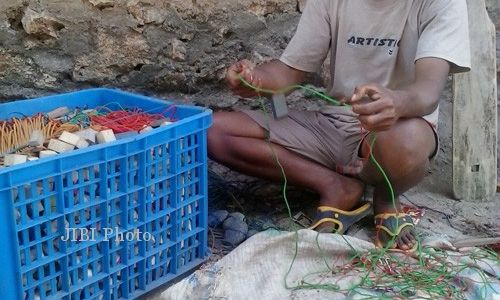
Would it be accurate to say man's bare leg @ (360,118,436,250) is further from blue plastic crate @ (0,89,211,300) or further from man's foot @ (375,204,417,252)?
blue plastic crate @ (0,89,211,300)

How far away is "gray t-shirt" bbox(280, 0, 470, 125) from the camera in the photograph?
75.4 inches

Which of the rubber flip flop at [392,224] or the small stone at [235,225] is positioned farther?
the small stone at [235,225]

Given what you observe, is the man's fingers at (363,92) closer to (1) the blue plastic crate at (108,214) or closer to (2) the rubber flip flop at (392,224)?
(1) the blue plastic crate at (108,214)

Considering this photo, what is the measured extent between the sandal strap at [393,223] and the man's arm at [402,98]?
1.08ft

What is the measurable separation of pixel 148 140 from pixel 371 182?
2.55ft

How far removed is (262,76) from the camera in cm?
203

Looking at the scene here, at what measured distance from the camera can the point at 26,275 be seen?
4.72 ft

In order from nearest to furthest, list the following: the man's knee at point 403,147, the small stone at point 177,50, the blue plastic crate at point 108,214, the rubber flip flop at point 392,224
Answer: the blue plastic crate at point 108,214, the man's knee at point 403,147, the rubber flip flop at point 392,224, the small stone at point 177,50

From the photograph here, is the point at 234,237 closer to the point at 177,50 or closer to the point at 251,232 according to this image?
the point at 251,232

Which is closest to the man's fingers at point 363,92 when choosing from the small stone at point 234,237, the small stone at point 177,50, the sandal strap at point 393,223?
the sandal strap at point 393,223

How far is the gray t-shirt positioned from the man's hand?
361 millimetres

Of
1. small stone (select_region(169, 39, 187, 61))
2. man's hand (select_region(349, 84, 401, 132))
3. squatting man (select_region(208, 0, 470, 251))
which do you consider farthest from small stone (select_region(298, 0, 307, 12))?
man's hand (select_region(349, 84, 401, 132))

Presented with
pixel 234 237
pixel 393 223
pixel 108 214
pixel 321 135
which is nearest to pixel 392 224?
pixel 393 223

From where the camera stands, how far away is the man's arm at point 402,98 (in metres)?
1.59
